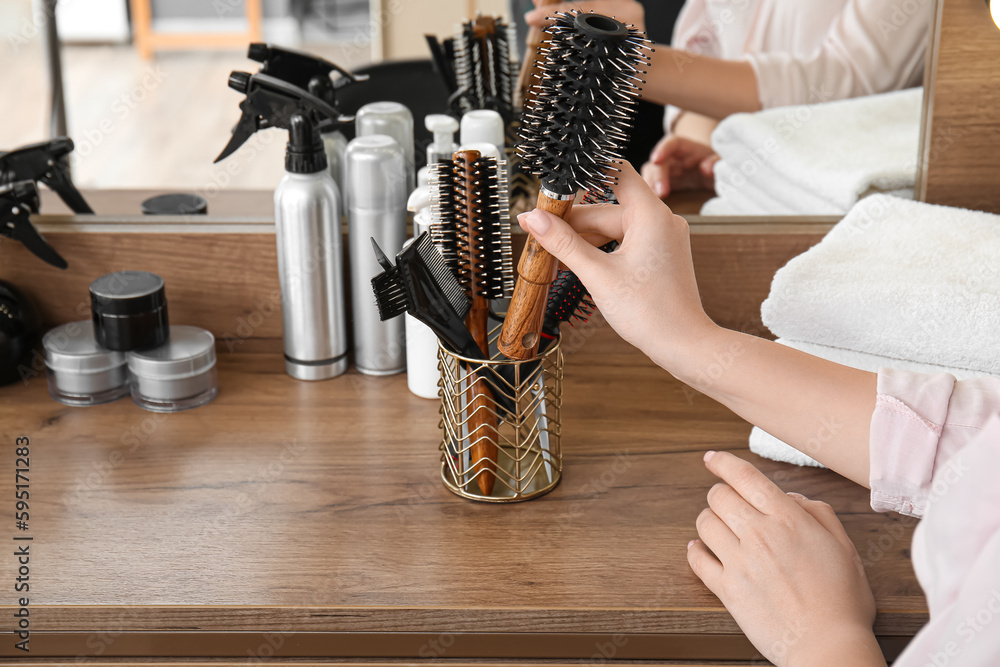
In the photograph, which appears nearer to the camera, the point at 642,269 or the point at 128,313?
the point at 642,269

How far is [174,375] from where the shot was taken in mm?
757

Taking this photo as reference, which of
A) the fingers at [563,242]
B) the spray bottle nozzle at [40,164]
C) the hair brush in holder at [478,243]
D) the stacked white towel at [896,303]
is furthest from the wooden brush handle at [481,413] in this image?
the spray bottle nozzle at [40,164]

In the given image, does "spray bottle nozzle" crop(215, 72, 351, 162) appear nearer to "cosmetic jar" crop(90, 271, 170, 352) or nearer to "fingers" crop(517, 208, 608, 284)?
"cosmetic jar" crop(90, 271, 170, 352)

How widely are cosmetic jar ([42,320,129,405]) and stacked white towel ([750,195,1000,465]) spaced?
54cm

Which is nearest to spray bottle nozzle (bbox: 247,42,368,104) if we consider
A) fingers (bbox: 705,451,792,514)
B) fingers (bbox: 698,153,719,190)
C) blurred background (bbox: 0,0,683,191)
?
blurred background (bbox: 0,0,683,191)

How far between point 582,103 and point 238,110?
42 cm

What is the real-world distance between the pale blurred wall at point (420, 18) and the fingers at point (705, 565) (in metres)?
0.50

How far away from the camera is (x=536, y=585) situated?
579mm

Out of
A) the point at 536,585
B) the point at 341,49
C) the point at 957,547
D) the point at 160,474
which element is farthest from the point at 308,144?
the point at 957,547

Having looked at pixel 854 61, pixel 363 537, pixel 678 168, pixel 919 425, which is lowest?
pixel 363 537

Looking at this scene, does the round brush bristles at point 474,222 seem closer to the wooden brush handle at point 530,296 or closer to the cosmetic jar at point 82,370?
the wooden brush handle at point 530,296

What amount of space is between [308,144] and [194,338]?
21cm

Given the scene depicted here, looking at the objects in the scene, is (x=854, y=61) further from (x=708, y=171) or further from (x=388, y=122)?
(x=388, y=122)

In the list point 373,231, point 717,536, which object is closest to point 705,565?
point 717,536
